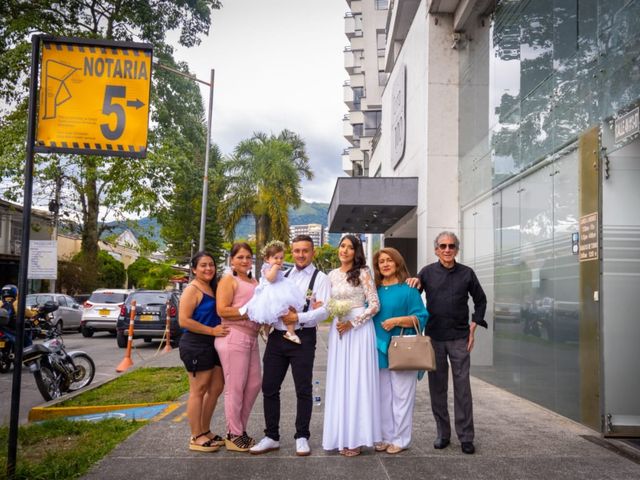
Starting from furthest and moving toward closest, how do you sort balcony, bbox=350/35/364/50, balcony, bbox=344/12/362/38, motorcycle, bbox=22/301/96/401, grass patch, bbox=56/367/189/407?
balcony, bbox=344/12/362/38, balcony, bbox=350/35/364/50, motorcycle, bbox=22/301/96/401, grass patch, bbox=56/367/189/407

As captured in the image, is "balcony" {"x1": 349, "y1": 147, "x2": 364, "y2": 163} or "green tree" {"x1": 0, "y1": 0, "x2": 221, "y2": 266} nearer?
"green tree" {"x1": 0, "y1": 0, "x2": 221, "y2": 266}

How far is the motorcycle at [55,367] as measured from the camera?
8852 mm

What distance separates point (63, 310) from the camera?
23.8 meters

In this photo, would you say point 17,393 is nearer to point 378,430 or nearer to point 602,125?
point 378,430

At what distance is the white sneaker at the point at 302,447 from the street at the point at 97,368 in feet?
12.3

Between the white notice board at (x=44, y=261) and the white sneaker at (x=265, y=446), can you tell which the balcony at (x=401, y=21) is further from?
the white sneaker at (x=265, y=446)

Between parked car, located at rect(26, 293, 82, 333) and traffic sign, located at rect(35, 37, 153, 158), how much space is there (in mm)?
18695

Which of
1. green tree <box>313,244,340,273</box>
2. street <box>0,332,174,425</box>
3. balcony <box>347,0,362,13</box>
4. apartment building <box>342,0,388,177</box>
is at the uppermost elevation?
balcony <box>347,0,362,13</box>

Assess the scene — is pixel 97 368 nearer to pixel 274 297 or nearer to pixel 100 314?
pixel 274 297

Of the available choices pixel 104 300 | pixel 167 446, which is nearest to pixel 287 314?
pixel 167 446

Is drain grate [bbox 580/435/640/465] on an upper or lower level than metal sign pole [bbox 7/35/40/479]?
lower

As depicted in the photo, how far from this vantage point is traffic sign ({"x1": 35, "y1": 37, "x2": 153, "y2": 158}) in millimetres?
5211

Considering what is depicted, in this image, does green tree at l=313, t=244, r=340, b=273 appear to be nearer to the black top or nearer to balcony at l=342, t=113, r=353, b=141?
balcony at l=342, t=113, r=353, b=141

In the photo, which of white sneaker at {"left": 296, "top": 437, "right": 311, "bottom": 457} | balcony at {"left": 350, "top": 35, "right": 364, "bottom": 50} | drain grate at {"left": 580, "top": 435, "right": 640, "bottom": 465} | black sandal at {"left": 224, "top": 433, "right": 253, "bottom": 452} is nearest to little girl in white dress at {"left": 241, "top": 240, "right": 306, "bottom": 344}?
white sneaker at {"left": 296, "top": 437, "right": 311, "bottom": 457}
